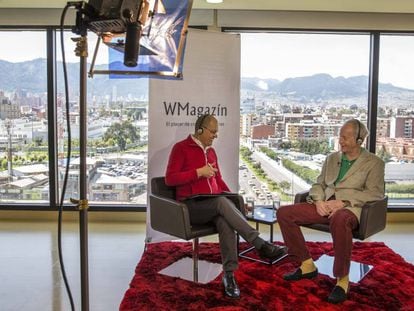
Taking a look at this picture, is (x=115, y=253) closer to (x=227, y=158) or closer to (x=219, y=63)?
(x=227, y=158)

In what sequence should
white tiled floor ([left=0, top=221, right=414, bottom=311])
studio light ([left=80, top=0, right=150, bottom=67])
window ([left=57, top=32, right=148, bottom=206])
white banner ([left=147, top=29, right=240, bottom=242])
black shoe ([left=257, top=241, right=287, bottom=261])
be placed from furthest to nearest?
window ([left=57, top=32, right=148, bottom=206])
white banner ([left=147, top=29, right=240, bottom=242])
black shoe ([left=257, top=241, right=287, bottom=261])
white tiled floor ([left=0, top=221, right=414, bottom=311])
studio light ([left=80, top=0, right=150, bottom=67])

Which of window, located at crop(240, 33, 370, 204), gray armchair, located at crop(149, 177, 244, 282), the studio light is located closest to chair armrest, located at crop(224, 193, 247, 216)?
gray armchair, located at crop(149, 177, 244, 282)

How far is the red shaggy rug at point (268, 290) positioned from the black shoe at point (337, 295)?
4cm

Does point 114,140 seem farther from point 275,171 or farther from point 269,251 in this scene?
point 269,251

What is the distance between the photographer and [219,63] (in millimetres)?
4141

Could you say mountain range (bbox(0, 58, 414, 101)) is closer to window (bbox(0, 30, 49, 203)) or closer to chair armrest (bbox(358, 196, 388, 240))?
window (bbox(0, 30, 49, 203))

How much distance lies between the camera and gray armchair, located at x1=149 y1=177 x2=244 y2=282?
301cm

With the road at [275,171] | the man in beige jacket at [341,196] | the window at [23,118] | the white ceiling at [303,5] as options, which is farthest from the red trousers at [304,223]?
the window at [23,118]

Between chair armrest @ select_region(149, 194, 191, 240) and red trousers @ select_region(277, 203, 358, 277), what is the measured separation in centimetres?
81

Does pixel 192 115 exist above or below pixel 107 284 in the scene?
above

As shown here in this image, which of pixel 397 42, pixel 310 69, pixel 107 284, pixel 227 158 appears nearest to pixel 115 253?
pixel 107 284

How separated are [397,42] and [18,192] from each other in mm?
4856

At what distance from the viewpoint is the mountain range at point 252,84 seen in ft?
16.5

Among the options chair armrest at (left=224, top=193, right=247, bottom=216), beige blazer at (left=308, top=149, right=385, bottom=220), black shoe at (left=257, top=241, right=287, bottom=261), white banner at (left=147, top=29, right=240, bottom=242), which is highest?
white banner at (left=147, top=29, right=240, bottom=242)
